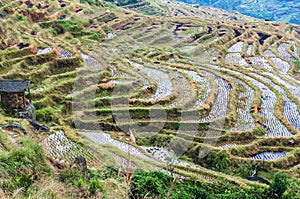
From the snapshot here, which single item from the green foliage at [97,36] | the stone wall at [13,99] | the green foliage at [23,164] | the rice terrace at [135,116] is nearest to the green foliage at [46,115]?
the rice terrace at [135,116]

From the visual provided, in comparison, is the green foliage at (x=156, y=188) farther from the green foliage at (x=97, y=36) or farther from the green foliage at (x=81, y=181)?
the green foliage at (x=97, y=36)

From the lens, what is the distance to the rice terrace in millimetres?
9250

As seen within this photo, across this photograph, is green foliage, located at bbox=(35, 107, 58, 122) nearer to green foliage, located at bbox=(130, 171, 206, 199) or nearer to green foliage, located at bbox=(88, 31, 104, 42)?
green foliage, located at bbox=(130, 171, 206, 199)

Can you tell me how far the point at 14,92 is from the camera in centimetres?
1447

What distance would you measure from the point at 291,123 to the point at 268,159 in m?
3.96

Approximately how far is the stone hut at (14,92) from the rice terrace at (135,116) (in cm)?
5

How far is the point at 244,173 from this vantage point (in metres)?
13.5

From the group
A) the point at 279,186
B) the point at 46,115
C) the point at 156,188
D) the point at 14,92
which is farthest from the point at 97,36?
the point at 279,186

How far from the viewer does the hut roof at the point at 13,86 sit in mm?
14406

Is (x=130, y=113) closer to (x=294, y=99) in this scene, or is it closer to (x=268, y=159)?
(x=268, y=159)

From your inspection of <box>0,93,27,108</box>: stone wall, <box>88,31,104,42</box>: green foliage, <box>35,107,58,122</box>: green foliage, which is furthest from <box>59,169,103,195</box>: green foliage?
<box>88,31,104,42</box>: green foliage

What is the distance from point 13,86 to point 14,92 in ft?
0.90

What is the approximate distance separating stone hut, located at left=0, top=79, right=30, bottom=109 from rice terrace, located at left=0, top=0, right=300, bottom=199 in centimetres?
5

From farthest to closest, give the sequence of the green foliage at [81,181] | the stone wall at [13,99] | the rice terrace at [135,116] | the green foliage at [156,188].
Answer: the stone wall at [13,99]
the rice terrace at [135,116]
the green foliage at [156,188]
the green foliage at [81,181]
